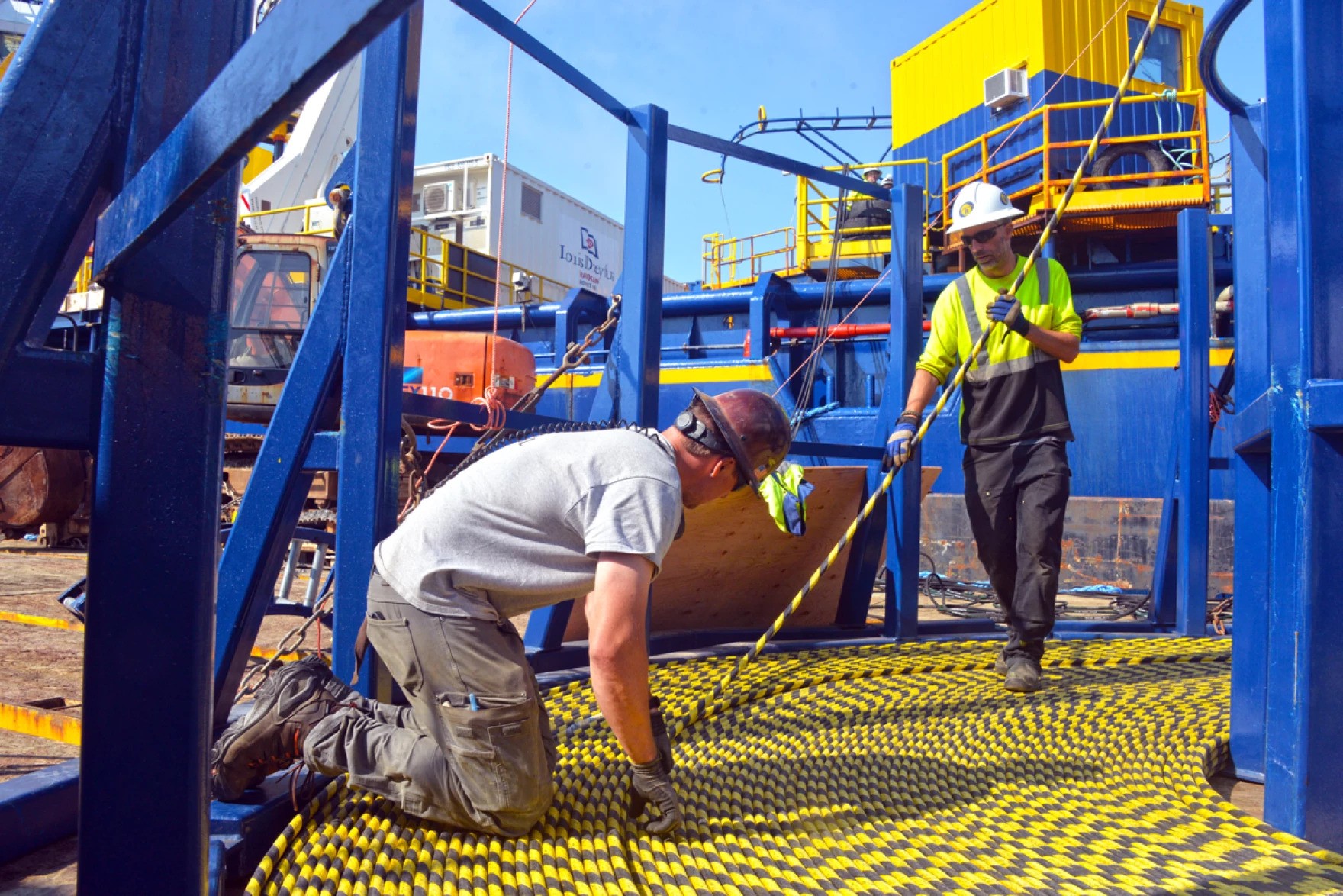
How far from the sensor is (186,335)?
3.97 ft

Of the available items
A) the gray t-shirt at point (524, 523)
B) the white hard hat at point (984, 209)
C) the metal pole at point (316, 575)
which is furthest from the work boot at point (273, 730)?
the white hard hat at point (984, 209)

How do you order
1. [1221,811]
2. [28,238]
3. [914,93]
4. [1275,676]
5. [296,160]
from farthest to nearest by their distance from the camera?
[296,160] → [914,93] → [1221,811] → [1275,676] → [28,238]

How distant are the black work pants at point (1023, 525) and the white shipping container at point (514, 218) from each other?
16.2 m

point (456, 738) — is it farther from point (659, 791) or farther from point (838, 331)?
point (838, 331)

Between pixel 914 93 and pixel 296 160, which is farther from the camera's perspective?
pixel 296 160

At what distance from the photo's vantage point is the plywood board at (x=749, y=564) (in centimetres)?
431

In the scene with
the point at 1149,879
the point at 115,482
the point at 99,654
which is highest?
the point at 115,482

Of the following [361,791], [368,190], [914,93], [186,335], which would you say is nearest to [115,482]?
[186,335]

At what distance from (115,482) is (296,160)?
1954cm

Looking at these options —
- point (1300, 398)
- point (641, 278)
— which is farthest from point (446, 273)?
point (1300, 398)

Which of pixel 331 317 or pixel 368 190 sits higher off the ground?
pixel 368 190

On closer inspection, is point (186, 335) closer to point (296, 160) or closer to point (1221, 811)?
point (1221, 811)

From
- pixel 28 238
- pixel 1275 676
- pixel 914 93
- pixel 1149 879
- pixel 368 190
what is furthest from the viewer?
pixel 914 93

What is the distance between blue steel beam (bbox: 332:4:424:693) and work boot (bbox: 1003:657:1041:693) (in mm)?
2439
